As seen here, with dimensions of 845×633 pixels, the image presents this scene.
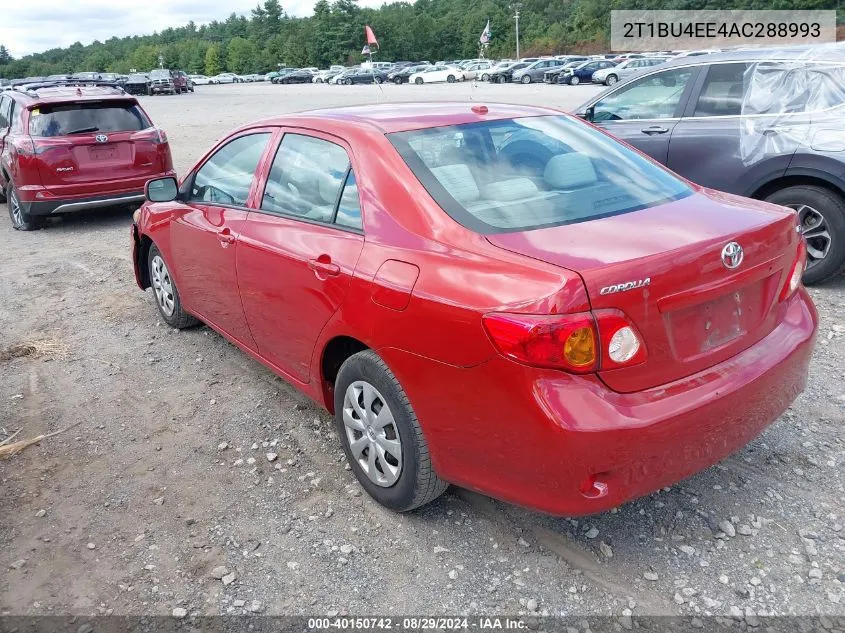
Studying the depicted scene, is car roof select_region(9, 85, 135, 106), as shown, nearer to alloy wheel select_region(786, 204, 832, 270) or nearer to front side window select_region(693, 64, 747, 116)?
front side window select_region(693, 64, 747, 116)

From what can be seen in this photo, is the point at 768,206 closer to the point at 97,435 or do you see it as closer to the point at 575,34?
the point at 97,435

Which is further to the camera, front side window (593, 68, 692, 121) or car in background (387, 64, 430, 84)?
car in background (387, 64, 430, 84)

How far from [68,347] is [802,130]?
18.7ft

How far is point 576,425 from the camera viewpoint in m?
2.29

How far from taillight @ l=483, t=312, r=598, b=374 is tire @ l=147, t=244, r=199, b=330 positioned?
3.39m

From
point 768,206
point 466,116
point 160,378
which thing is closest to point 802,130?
point 768,206

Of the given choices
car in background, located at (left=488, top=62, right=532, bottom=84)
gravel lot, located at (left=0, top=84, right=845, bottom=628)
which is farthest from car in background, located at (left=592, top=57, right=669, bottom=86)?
gravel lot, located at (left=0, top=84, right=845, bottom=628)

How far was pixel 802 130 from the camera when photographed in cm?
552

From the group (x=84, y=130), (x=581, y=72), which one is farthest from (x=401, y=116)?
(x=581, y=72)

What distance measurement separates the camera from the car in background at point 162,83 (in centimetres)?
5681

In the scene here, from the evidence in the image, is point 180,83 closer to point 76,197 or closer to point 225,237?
point 76,197

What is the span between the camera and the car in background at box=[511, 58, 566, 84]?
5016 centimetres

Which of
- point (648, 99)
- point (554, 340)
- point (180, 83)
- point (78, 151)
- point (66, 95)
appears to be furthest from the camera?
point (180, 83)

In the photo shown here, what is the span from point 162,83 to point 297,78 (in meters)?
25.0
